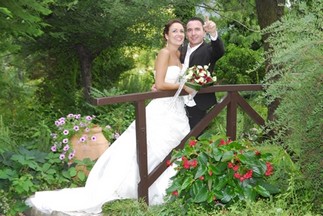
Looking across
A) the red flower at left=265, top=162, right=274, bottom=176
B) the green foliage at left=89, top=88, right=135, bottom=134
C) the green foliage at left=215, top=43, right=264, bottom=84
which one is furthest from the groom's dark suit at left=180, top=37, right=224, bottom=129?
the green foliage at left=215, top=43, right=264, bottom=84

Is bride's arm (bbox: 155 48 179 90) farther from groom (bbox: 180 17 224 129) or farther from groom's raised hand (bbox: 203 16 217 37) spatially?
groom's raised hand (bbox: 203 16 217 37)

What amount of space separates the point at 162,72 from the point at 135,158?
2.69 ft

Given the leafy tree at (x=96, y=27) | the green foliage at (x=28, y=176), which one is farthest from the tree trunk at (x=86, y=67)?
the green foliage at (x=28, y=176)

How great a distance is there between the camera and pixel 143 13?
9.13 meters

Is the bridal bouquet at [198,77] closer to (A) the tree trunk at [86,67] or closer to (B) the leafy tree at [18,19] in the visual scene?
(B) the leafy tree at [18,19]

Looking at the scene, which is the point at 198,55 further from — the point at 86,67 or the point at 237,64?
the point at 237,64

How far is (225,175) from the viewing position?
14.3 feet

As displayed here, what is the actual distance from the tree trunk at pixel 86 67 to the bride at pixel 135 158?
478 cm

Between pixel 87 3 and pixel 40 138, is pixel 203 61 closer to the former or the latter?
pixel 40 138

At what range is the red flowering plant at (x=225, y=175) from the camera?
→ 4.30 metres

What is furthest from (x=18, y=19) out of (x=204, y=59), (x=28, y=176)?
(x=204, y=59)

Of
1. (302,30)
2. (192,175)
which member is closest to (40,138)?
(192,175)

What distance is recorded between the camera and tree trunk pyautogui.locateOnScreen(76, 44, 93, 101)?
1030 centimetres

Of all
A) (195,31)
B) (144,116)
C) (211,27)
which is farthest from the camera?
(195,31)
